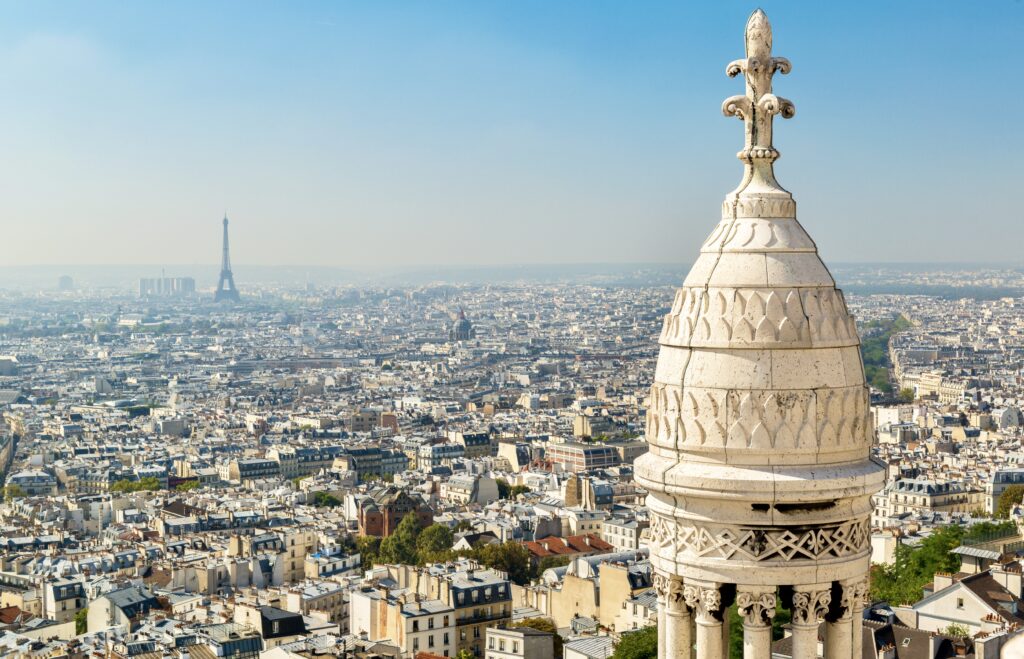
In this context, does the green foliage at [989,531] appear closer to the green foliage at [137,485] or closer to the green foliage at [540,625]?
the green foliage at [540,625]

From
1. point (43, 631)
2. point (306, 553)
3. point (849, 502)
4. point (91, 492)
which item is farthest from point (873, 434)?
point (91, 492)

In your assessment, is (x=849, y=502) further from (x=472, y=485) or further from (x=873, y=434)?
(x=472, y=485)

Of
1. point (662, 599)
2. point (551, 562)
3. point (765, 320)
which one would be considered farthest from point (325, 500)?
point (765, 320)

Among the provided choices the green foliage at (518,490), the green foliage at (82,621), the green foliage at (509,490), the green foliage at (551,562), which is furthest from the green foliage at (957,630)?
the green foliage at (518,490)

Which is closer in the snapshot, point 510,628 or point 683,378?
point 683,378

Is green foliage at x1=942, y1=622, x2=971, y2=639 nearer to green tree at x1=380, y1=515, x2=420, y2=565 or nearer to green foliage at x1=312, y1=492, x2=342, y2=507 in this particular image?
green tree at x1=380, y1=515, x2=420, y2=565
